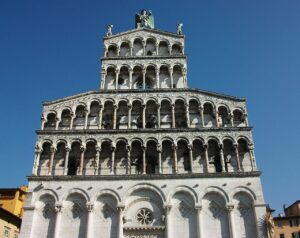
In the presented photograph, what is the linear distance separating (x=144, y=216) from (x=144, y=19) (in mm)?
19356

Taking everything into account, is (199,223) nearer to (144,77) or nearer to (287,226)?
(144,77)

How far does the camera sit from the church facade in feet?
73.2

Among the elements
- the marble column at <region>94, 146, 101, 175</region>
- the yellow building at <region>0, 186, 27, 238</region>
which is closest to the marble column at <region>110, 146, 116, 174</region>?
the marble column at <region>94, 146, 101, 175</region>

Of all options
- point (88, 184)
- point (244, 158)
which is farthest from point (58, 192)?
point (244, 158)

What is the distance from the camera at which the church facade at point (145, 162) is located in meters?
22.3

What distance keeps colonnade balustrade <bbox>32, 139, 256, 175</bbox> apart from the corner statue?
14111 millimetres

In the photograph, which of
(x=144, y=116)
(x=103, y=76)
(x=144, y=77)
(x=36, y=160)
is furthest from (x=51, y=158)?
(x=144, y=77)

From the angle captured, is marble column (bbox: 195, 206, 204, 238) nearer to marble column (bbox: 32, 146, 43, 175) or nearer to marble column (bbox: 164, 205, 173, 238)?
marble column (bbox: 164, 205, 173, 238)

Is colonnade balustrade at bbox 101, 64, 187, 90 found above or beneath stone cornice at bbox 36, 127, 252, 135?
above

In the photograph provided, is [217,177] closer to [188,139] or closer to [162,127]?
[188,139]

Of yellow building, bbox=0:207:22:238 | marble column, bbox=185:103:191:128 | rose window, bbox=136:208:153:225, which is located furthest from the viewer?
yellow building, bbox=0:207:22:238

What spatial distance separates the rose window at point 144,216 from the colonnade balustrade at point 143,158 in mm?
2650

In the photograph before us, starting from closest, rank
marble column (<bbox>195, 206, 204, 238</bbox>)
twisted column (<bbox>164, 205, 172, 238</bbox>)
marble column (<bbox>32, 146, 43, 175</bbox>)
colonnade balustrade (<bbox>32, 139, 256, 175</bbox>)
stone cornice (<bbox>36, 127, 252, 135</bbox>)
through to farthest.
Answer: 1. marble column (<bbox>195, 206, 204, 238</bbox>)
2. twisted column (<bbox>164, 205, 172, 238</bbox>)
3. marble column (<bbox>32, 146, 43, 175</bbox>)
4. colonnade balustrade (<bbox>32, 139, 256, 175</bbox>)
5. stone cornice (<bbox>36, 127, 252, 135</bbox>)

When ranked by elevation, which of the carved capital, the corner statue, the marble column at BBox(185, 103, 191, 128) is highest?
the corner statue
